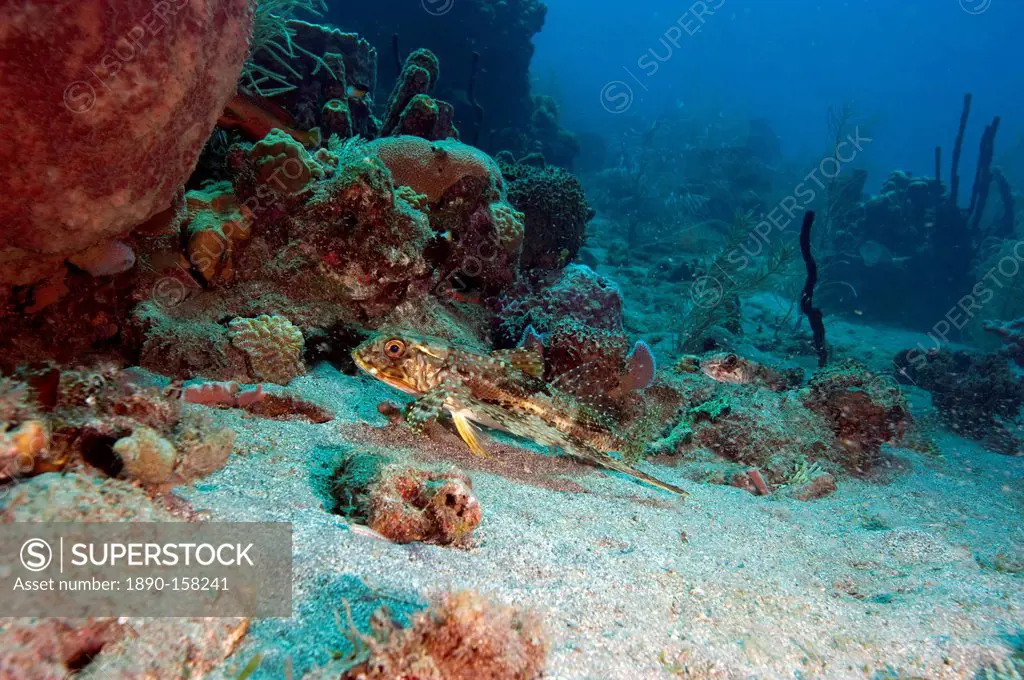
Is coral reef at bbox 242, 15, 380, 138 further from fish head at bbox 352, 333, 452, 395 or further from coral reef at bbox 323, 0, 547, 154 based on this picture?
coral reef at bbox 323, 0, 547, 154

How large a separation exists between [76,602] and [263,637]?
692 mm

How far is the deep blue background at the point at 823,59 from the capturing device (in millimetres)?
87875

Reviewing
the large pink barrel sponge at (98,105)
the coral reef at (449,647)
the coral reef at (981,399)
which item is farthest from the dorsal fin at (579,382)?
the coral reef at (981,399)

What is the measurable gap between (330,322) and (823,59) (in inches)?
6044

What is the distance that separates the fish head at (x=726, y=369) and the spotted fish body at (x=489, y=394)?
3.47m

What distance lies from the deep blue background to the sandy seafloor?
252 feet

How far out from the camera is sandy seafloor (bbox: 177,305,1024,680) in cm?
246

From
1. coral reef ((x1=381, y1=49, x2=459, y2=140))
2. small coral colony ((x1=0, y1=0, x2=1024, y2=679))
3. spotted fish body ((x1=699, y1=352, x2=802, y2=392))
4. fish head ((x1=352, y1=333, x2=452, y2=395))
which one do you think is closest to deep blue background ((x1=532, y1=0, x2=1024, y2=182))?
coral reef ((x1=381, y1=49, x2=459, y2=140))

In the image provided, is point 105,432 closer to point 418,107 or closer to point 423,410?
point 423,410

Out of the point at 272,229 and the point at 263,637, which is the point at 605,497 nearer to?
the point at 263,637

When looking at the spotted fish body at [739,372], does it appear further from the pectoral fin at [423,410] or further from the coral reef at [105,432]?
Result: the coral reef at [105,432]

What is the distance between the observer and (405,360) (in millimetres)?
4703

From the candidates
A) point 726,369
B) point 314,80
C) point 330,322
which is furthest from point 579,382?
point 314,80

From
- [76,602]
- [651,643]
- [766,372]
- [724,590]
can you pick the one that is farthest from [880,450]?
[76,602]
